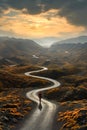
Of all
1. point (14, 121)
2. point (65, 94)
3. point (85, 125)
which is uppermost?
point (65, 94)

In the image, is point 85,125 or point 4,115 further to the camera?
point 4,115

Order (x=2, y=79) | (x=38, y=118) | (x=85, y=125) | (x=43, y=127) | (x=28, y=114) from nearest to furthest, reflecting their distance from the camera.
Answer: (x=85, y=125) < (x=43, y=127) < (x=38, y=118) < (x=28, y=114) < (x=2, y=79)

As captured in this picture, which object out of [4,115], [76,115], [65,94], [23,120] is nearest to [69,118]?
[76,115]

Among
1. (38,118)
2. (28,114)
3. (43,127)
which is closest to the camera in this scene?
(43,127)

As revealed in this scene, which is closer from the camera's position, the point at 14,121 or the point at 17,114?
the point at 14,121

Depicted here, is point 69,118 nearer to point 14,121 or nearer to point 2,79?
point 14,121

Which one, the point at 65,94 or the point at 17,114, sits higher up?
the point at 65,94

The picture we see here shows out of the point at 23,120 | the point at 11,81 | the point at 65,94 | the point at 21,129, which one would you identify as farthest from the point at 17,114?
the point at 11,81

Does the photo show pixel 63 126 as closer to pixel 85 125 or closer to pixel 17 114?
pixel 85 125

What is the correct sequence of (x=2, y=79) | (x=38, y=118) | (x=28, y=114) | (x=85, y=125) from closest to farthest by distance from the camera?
(x=85, y=125), (x=38, y=118), (x=28, y=114), (x=2, y=79)
